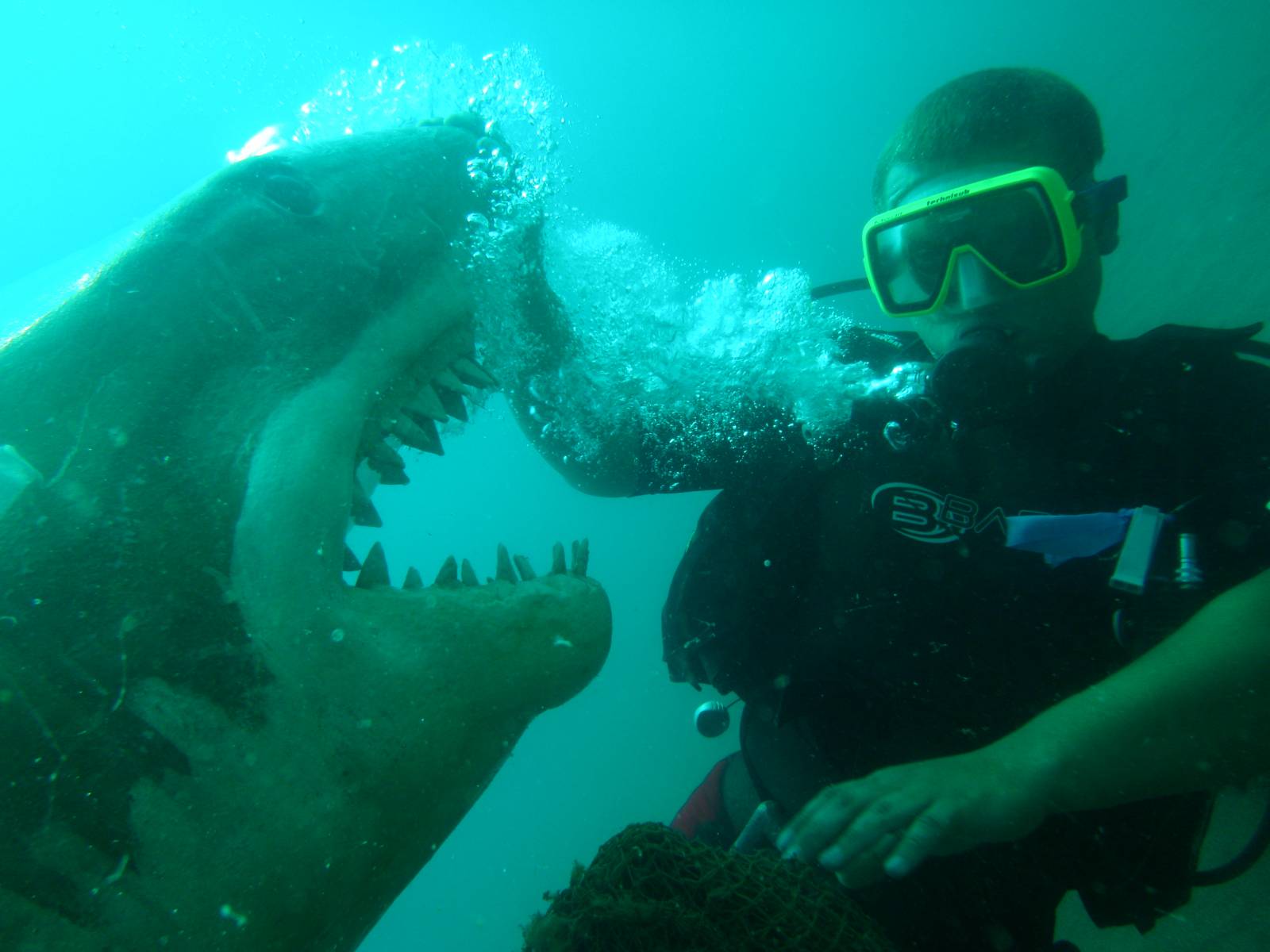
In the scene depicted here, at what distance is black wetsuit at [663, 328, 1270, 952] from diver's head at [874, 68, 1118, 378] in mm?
226

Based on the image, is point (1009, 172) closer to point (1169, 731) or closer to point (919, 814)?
point (1169, 731)

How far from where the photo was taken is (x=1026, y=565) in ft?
7.48

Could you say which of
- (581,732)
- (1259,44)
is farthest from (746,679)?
(581,732)

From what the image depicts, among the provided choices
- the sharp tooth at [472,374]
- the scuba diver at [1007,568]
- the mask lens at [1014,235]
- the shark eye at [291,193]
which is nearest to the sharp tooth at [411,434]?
the sharp tooth at [472,374]

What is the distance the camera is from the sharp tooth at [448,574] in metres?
1.88

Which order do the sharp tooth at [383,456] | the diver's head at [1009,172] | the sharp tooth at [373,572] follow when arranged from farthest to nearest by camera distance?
the diver's head at [1009,172]
the sharp tooth at [383,456]
the sharp tooth at [373,572]

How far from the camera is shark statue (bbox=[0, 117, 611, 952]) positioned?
1.22 metres

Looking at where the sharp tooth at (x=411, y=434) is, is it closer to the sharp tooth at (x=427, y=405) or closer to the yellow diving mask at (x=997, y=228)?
the sharp tooth at (x=427, y=405)

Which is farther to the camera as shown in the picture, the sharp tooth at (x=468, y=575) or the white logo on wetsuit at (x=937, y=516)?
the white logo on wetsuit at (x=937, y=516)

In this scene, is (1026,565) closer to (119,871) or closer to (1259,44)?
(119,871)

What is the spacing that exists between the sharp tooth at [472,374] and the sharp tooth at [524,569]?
703mm

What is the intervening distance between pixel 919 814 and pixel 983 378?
1584mm

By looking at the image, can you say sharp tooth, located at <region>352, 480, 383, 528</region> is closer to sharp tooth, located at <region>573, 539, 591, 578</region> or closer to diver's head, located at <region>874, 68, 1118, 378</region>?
sharp tooth, located at <region>573, 539, 591, 578</region>

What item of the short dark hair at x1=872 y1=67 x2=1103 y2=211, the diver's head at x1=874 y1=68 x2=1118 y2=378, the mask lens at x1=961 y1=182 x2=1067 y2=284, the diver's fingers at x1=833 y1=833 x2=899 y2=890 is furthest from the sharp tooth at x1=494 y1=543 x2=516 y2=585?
the short dark hair at x1=872 y1=67 x2=1103 y2=211
